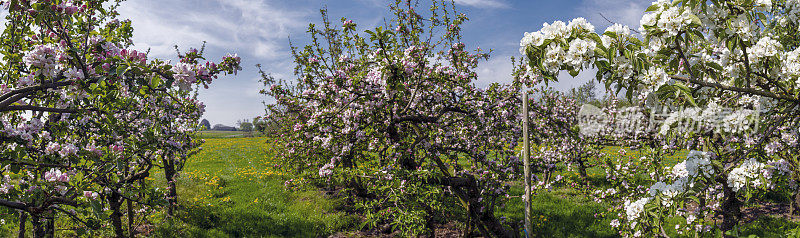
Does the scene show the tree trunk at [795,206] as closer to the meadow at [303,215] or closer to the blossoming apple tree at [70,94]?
the meadow at [303,215]

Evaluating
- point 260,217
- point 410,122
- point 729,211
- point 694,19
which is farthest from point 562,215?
point 260,217

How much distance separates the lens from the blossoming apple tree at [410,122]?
488 centimetres

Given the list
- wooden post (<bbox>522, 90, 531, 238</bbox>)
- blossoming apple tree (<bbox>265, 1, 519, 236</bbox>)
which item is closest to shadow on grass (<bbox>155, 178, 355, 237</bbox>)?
blossoming apple tree (<bbox>265, 1, 519, 236</bbox>)

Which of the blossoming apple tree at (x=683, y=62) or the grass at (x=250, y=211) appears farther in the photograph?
the grass at (x=250, y=211)

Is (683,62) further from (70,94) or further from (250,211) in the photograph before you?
(250,211)

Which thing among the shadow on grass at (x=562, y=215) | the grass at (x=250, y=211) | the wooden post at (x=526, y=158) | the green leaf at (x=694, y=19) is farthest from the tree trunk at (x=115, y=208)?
the shadow on grass at (x=562, y=215)

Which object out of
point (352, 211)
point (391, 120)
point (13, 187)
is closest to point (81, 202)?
point (13, 187)

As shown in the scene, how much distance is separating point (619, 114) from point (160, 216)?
41.3ft

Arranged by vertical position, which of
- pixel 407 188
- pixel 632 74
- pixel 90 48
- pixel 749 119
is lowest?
pixel 407 188

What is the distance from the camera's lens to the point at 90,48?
328 centimetres

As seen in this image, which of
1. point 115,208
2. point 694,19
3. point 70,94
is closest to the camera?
point 694,19

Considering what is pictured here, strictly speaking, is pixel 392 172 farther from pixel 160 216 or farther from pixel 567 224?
pixel 160 216

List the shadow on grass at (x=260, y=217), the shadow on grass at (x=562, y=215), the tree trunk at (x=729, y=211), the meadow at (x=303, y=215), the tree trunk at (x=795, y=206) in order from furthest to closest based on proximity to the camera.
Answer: the tree trunk at (x=795, y=206)
the shadow on grass at (x=260, y=217)
the meadow at (x=303, y=215)
the shadow on grass at (x=562, y=215)
the tree trunk at (x=729, y=211)

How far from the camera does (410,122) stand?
614 cm
